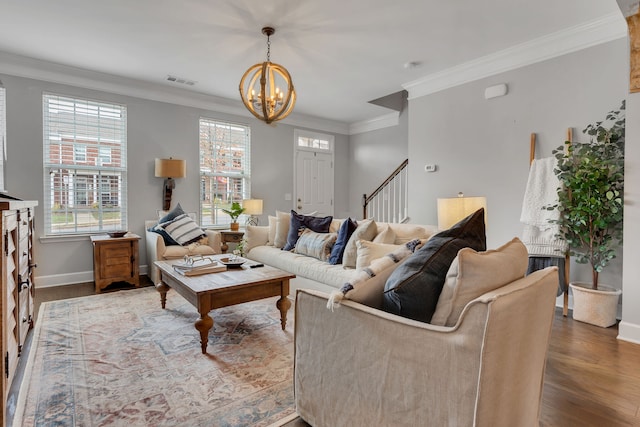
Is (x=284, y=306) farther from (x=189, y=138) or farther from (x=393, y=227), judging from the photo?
(x=189, y=138)

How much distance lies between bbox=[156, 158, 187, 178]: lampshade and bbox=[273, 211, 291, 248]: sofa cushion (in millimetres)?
1647

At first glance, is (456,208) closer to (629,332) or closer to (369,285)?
(629,332)

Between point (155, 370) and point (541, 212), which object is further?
point (541, 212)

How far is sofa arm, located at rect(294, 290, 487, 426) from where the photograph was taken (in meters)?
1.10

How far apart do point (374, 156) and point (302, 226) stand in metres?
3.31

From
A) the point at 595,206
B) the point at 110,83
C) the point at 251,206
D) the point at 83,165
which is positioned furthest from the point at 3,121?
the point at 595,206

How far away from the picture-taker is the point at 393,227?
3.29 metres

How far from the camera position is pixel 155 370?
214 cm

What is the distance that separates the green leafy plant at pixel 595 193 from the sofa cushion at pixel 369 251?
1661 millimetres

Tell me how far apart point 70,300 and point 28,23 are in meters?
2.75

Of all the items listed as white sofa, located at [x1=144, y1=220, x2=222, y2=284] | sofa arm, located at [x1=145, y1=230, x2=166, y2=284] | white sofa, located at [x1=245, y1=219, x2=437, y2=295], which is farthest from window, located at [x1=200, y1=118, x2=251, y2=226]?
white sofa, located at [x1=245, y1=219, x2=437, y2=295]

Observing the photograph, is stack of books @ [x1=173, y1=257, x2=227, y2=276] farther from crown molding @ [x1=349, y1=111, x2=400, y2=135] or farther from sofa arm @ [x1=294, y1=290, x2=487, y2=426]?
crown molding @ [x1=349, y1=111, x2=400, y2=135]

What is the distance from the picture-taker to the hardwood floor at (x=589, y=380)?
1718 mm

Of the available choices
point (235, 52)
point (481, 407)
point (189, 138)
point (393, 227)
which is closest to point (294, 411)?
point (481, 407)
